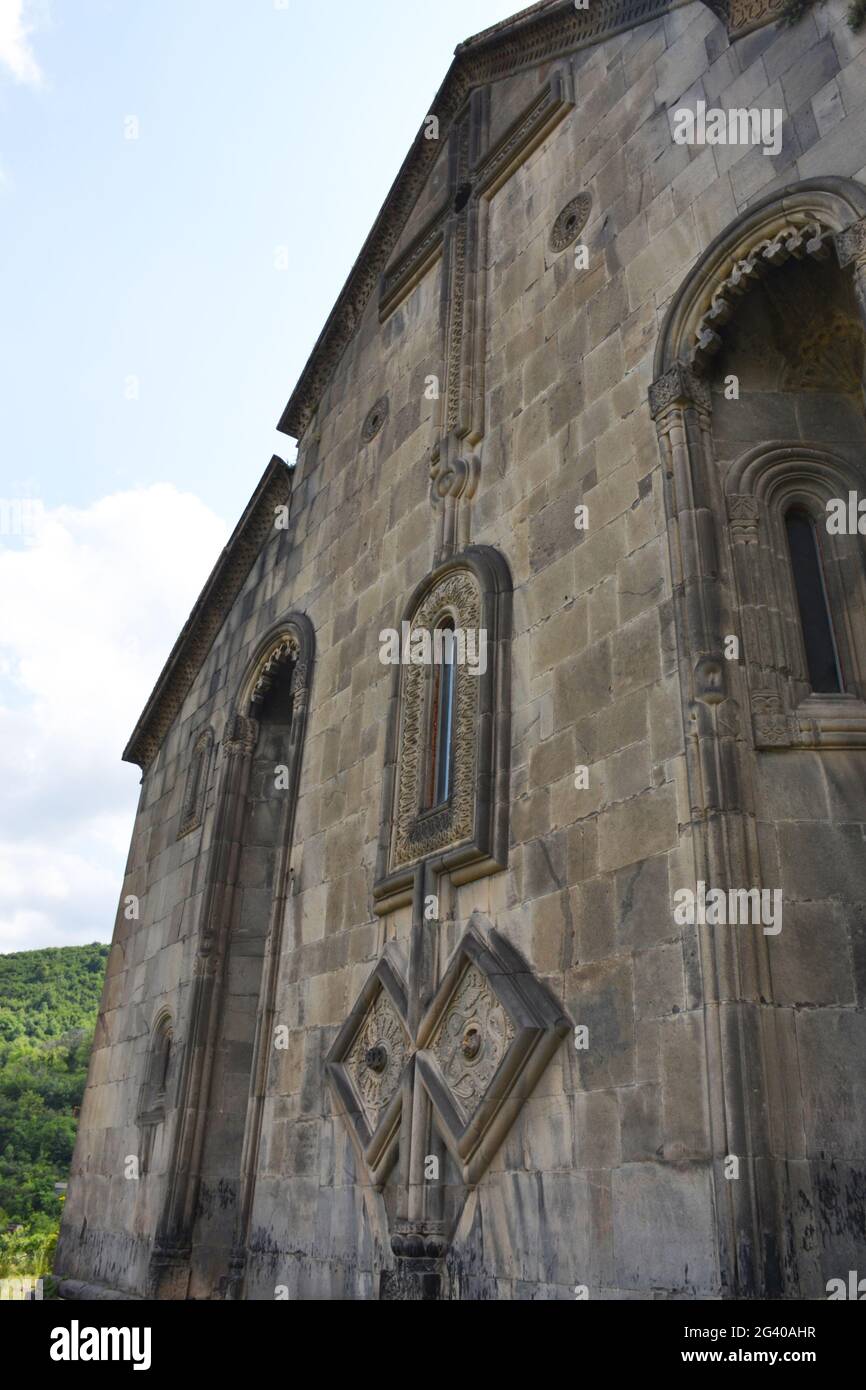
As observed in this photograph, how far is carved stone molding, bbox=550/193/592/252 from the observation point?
33.6ft

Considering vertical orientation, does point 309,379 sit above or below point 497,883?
above

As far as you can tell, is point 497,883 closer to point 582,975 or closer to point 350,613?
point 582,975

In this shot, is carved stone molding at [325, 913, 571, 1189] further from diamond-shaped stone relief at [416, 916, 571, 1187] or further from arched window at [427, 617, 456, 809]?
arched window at [427, 617, 456, 809]

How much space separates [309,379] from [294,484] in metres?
1.66

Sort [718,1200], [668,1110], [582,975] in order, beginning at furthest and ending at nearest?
[582,975] → [668,1110] → [718,1200]

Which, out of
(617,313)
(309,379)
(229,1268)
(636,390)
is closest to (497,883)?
(636,390)

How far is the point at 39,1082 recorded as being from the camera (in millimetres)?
46375

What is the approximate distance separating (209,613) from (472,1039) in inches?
409

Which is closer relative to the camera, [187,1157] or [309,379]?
[187,1157]

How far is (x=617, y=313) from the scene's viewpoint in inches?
362

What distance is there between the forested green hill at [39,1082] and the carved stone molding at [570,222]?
15.6 m
